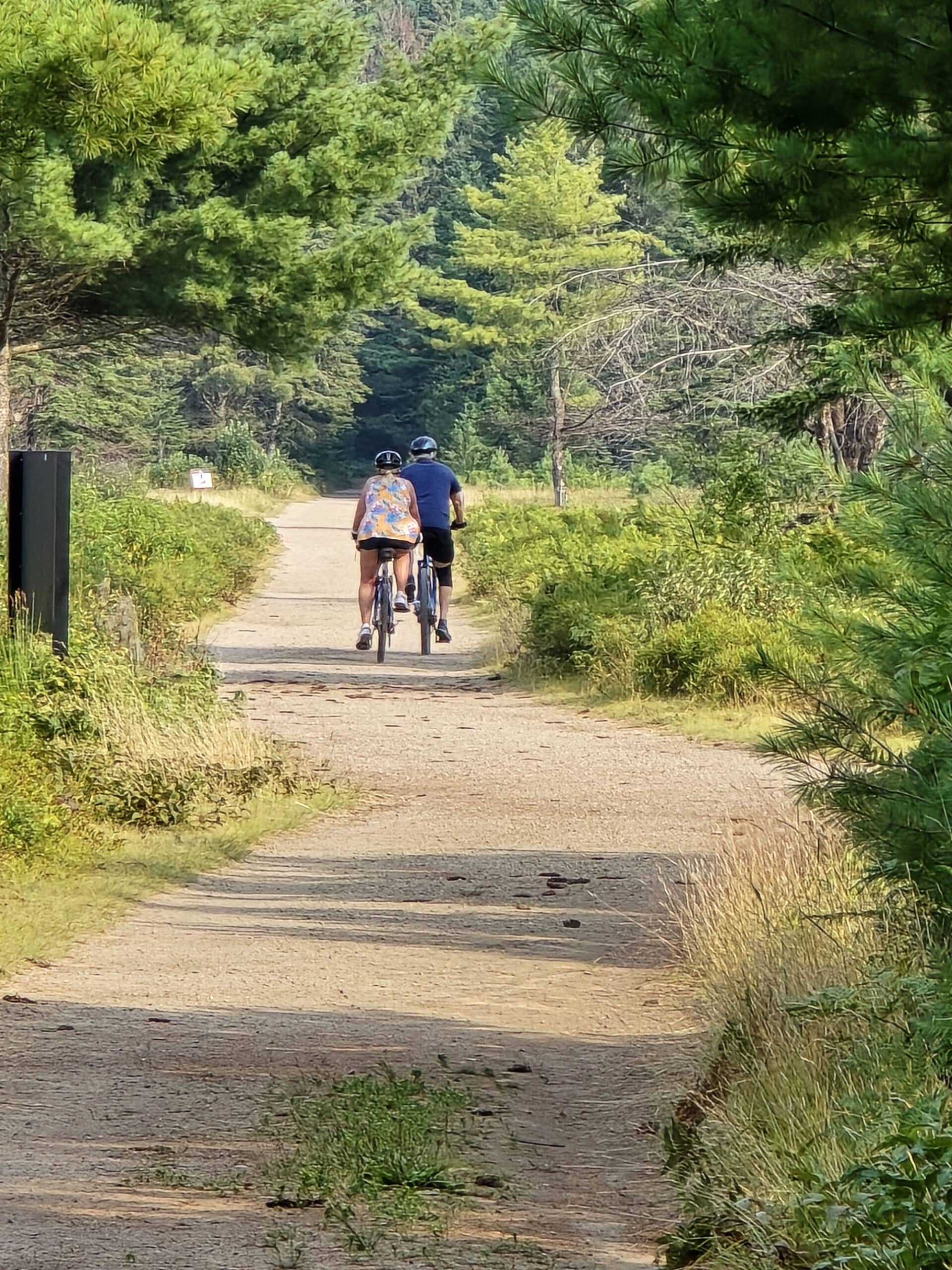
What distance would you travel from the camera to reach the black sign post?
10500 mm

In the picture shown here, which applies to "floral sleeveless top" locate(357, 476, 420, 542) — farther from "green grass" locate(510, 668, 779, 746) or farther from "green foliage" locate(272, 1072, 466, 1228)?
"green foliage" locate(272, 1072, 466, 1228)

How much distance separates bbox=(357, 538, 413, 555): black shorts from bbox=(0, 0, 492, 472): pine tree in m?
A: 3.87

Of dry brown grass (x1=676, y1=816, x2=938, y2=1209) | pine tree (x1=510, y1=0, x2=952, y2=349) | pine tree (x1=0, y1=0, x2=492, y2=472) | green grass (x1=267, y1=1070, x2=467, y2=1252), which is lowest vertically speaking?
green grass (x1=267, y1=1070, x2=467, y2=1252)

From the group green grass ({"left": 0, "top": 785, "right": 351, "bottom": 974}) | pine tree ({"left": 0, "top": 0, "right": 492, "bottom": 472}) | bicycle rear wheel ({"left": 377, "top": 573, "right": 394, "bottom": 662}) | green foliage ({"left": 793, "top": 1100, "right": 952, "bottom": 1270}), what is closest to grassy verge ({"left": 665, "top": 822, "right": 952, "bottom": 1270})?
green foliage ({"left": 793, "top": 1100, "right": 952, "bottom": 1270})

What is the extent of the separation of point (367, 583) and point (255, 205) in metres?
5.34

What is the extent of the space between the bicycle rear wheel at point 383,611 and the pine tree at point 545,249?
3448 cm

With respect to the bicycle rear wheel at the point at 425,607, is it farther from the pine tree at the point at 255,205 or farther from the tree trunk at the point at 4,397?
the pine tree at the point at 255,205

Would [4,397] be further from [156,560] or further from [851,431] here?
[851,431]

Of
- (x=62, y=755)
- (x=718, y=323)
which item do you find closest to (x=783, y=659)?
(x=62, y=755)

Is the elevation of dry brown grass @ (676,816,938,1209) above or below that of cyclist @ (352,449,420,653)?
below

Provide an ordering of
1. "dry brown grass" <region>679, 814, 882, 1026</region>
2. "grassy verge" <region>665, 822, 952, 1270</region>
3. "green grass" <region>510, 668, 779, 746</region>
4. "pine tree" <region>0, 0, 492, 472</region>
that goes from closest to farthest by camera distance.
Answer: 1. "grassy verge" <region>665, 822, 952, 1270</region>
2. "dry brown grass" <region>679, 814, 882, 1026</region>
3. "green grass" <region>510, 668, 779, 746</region>
4. "pine tree" <region>0, 0, 492, 472</region>

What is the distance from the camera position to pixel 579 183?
58469mm

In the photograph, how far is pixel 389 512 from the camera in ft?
52.3

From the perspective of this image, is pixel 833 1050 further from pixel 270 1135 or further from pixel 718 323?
pixel 718 323
